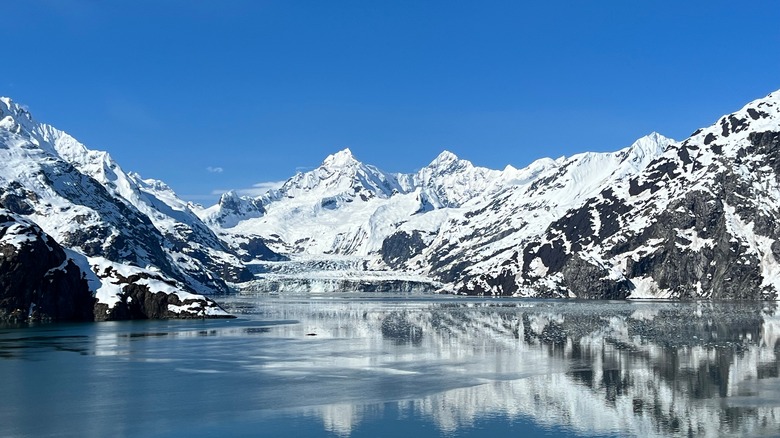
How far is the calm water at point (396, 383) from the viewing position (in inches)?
2194

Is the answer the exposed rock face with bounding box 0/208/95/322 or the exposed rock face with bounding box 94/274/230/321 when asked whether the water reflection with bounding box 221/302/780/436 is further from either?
the exposed rock face with bounding box 0/208/95/322

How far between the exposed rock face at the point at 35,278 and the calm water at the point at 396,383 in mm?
29240

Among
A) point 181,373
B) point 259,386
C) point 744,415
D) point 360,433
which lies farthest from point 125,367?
point 744,415

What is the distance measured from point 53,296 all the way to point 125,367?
84746 mm

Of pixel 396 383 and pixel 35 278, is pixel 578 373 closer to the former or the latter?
pixel 396 383

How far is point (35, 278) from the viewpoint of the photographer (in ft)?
523

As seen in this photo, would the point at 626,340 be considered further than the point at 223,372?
Yes

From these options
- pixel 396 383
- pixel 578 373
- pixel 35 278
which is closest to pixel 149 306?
pixel 35 278

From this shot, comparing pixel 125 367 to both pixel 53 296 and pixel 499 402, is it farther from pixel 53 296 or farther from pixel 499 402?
pixel 53 296

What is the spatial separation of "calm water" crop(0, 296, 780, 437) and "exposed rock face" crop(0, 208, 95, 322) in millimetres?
29240

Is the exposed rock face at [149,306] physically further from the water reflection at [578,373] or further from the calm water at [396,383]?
the water reflection at [578,373]

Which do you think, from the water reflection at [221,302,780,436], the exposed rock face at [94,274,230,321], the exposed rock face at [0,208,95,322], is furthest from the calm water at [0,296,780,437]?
the exposed rock face at [94,274,230,321]

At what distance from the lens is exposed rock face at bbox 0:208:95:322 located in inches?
6142

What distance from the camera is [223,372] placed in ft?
273
